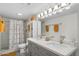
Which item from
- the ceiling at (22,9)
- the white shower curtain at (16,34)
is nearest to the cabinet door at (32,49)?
the white shower curtain at (16,34)

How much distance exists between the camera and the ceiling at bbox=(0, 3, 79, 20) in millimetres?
1052

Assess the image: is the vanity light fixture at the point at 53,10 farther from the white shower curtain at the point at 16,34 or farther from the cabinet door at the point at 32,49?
the cabinet door at the point at 32,49

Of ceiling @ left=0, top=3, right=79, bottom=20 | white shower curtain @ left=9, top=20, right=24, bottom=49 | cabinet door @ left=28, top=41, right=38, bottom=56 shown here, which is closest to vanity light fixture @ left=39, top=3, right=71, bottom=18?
ceiling @ left=0, top=3, right=79, bottom=20

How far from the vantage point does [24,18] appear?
3.82 feet

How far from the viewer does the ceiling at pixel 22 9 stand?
105 centimetres

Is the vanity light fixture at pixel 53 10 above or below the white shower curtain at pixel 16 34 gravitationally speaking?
above

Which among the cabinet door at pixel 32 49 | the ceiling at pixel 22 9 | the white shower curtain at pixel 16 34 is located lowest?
the cabinet door at pixel 32 49

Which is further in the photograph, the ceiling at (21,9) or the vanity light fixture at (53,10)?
the vanity light fixture at (53,10)

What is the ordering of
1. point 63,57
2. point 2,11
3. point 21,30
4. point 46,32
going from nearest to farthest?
point 63,57 → point 2,11 → point 21,30 → point 46,32

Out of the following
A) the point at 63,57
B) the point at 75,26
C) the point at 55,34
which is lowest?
the point at 63,57

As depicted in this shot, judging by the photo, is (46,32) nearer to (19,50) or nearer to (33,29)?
(33,29)

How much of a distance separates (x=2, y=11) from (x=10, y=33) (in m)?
0.40

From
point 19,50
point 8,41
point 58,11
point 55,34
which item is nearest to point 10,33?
point 8,41

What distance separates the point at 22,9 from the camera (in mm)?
1146
